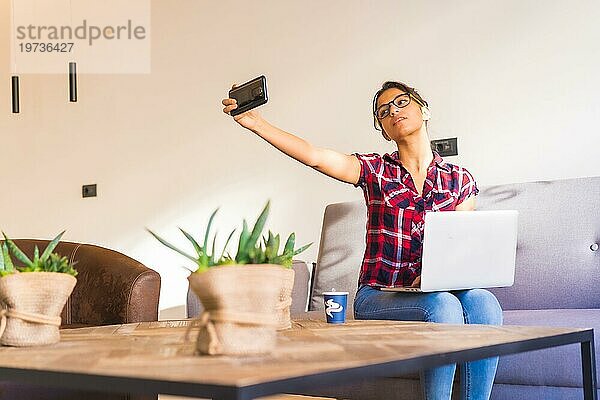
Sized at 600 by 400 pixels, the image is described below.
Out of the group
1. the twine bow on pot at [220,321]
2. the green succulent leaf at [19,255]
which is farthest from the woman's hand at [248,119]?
the twine bow on pot at [220,321]

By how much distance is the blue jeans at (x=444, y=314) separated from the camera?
2.08 meters

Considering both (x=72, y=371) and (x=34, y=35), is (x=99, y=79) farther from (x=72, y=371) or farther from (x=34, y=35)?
(x=72, y=371)

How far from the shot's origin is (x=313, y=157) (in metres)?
2.53

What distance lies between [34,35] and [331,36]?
73.5 inches

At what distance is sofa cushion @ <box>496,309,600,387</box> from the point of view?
2.33 meters

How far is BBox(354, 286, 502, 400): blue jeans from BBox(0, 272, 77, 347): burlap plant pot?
2.97 feet

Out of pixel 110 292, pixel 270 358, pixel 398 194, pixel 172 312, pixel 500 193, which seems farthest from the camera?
pixel 172 312

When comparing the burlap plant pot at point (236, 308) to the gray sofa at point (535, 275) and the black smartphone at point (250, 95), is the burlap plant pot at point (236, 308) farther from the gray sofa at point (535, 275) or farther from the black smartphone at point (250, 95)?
the gray sofa at point (535, 275)

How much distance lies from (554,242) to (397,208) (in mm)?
672

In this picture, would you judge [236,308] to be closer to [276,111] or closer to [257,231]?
[257,231]

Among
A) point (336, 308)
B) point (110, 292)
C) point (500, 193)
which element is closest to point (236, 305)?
point (336, 308)

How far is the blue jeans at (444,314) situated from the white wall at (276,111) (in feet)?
3.86

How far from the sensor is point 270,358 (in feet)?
3.89

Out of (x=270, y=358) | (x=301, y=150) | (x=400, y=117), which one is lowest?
(x=270, y=358)
